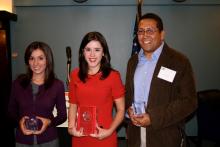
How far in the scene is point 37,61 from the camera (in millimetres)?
2285

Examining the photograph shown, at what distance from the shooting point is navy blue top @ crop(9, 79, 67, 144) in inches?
87.5

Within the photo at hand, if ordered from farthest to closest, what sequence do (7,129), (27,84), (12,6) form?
(12,6) → (7,129) → (27,84)

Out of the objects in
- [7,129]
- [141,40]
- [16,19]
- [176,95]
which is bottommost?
[7,129]

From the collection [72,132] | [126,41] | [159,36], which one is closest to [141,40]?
[159,36]

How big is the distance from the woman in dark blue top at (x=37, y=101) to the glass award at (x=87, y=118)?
34 cm

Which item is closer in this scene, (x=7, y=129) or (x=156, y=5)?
(x=7, y=129)

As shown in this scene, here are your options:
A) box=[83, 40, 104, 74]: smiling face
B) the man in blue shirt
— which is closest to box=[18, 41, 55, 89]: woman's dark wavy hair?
box=[83, 40, 104, 74]: smiling face

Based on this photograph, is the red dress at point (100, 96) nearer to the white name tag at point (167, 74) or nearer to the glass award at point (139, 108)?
the glass award at point (139, 108)

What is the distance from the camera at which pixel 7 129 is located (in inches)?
188

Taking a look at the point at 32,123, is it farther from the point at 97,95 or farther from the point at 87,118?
the point at 97,95

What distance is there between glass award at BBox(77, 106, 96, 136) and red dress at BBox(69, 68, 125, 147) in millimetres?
93

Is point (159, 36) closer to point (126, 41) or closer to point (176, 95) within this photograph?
point (176, 95)

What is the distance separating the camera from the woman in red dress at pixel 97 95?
2.13 m

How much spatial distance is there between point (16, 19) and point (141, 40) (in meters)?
4.16
